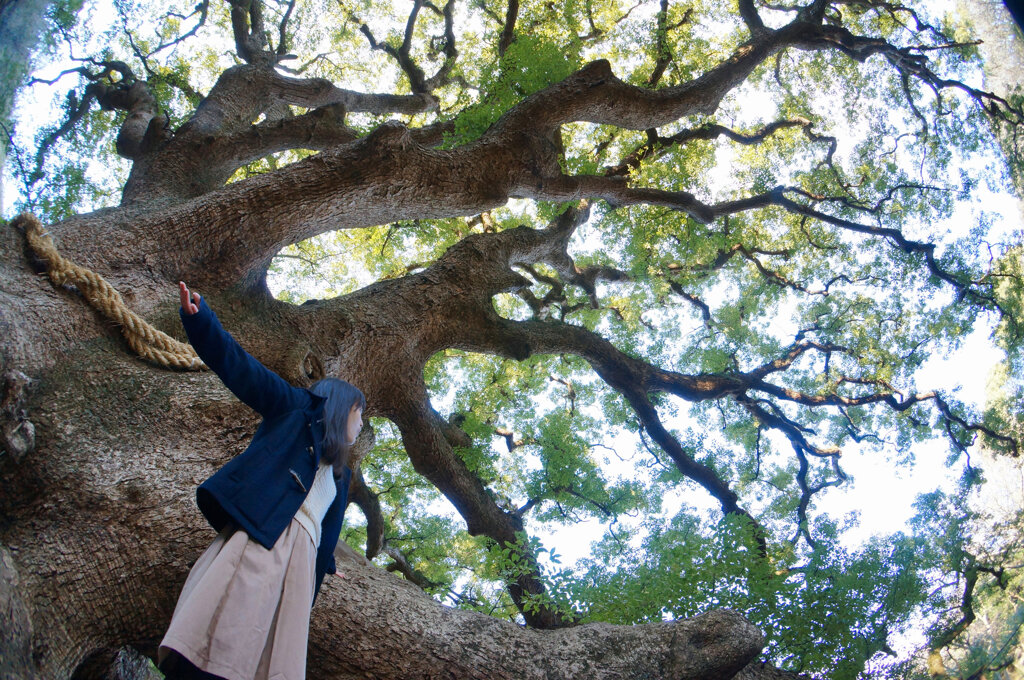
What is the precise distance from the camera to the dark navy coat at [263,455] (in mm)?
2127

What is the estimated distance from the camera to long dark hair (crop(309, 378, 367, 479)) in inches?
98.7

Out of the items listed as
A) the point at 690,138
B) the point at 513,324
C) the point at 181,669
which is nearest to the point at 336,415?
the point at 181,669

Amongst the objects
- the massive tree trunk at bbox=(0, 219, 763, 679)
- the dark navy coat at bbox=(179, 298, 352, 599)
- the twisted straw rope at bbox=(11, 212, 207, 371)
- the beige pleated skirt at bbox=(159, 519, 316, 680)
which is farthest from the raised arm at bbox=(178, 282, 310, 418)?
the twisted straw rope at bbox=(11, 212, 207, 371)

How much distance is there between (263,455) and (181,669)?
734 millimetres

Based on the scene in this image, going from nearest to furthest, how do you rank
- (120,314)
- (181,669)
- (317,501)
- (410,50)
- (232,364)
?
(181,669), (232,364), (317,501), (120,314), (410,50)

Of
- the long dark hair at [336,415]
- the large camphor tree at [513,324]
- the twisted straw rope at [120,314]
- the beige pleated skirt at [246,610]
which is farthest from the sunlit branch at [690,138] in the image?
the beige pleated skirt at [246,610]

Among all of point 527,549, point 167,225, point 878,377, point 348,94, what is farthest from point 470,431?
point 878,377

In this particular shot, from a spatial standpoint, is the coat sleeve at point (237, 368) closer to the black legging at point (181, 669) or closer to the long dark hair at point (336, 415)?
the long dark hair at point (336, 415)

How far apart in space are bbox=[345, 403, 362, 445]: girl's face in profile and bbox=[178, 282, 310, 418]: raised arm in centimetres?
19

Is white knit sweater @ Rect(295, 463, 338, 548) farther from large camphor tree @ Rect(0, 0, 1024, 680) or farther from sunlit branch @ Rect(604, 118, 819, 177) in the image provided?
sunlit branch @ Rect(604, 118, 819, 177)

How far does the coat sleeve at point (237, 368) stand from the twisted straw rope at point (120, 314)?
1394mm

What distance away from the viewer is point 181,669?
1.95 meters

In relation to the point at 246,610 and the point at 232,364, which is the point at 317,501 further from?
the point at 232,364

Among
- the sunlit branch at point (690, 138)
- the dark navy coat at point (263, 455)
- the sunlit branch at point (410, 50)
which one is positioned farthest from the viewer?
the sunlit branch at point (410, 50)
